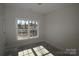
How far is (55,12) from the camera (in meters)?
1.71

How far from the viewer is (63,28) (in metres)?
1.74

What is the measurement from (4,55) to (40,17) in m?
1.10

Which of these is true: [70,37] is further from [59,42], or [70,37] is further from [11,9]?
[11,9]

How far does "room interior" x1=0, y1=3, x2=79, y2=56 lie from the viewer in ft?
5.50

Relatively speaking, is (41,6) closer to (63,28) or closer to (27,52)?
(63,28)

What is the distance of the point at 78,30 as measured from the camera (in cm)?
174

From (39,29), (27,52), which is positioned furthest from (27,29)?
(27,52)

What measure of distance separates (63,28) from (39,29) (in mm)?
513

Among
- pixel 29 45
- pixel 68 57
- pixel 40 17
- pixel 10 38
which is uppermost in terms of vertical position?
pixel 40 17

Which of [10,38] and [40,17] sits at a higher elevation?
[40,17]

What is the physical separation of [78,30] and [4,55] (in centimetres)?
165

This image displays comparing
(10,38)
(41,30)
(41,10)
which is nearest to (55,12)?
(41,10)

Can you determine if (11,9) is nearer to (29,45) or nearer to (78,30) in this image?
(29,45)

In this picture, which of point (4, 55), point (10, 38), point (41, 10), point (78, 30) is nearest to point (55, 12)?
point (41, 10)
